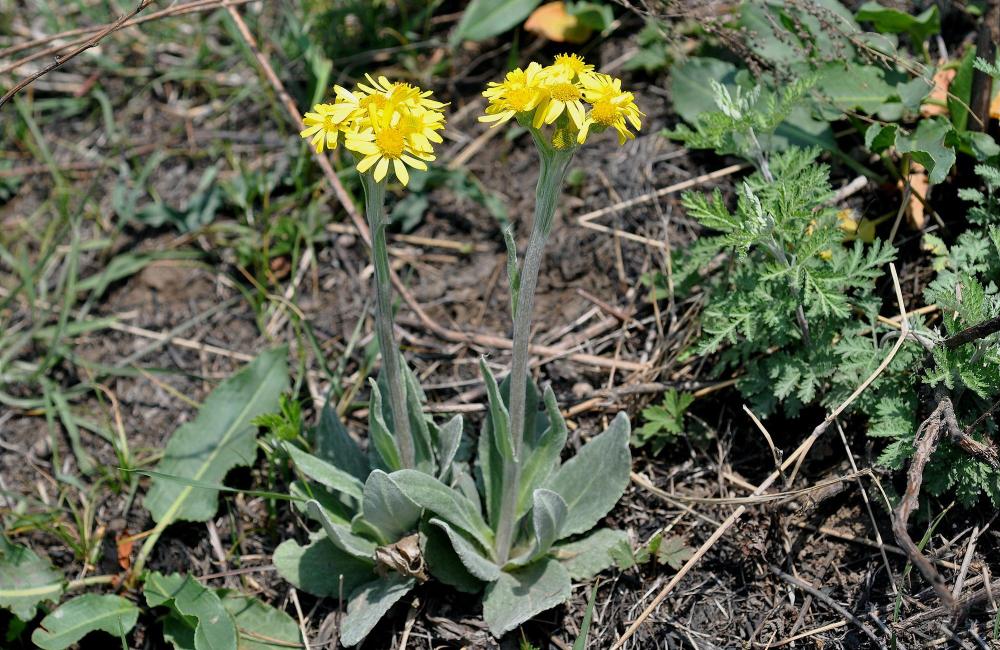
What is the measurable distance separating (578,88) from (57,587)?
2.61 metres

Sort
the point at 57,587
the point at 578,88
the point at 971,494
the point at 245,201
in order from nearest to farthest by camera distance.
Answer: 1. the point at 578,88
2. the point at 971,494
3. the point at 57,587
4. the point at 245,201

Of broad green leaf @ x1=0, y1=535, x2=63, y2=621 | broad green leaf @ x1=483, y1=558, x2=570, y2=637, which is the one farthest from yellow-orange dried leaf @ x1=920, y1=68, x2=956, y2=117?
broad green leaf @ x1=0, y1=535, x2=63, y2=621

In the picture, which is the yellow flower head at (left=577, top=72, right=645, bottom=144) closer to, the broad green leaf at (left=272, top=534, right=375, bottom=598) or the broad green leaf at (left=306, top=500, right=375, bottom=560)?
the broad green leaf at (left=306, top=500, right=375, bottom=560)

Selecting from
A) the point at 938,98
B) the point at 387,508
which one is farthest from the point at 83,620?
the point at 938,98

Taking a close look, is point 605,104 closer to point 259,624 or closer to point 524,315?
point 524,315

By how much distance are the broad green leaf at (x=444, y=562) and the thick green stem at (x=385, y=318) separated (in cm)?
23

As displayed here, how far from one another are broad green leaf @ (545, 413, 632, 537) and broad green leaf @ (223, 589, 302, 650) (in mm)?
1006

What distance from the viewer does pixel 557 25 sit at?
4082mm

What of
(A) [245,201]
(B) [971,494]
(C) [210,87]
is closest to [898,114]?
(B) [971,494]

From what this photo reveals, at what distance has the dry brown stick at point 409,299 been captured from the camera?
3375mm

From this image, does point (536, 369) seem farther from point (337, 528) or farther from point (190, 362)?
point (190, 362)

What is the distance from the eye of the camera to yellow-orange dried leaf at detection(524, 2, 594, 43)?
4070mm

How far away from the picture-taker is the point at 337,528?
8.80ft

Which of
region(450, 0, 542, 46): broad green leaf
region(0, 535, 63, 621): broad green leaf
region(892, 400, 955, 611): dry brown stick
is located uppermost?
region(450, 0, 542, 46): broad green leaf
